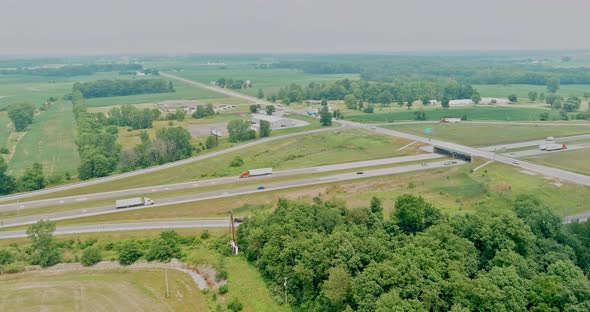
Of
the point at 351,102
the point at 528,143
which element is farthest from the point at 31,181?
the point at 351,102

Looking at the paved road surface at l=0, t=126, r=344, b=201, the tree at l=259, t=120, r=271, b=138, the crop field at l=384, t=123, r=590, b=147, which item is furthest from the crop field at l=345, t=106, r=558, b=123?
the tree at l=259, t=120, r=271, b=138

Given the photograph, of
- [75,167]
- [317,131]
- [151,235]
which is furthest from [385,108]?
[151,235]

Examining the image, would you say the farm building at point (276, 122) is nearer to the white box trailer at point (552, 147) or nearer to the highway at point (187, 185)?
the highway at point (187, 185)

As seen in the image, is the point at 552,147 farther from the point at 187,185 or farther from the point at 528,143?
the point at 187,185

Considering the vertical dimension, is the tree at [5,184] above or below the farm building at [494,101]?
below

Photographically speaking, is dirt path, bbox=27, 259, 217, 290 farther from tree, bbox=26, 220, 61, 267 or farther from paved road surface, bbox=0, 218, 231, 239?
paved road surface, bbox=0, 218, 231, 239

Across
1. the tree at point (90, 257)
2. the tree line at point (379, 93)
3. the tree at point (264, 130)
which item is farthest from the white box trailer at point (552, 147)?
the tree at point (90, 257)

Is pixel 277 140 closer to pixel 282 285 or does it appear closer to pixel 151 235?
pixel 151 235
